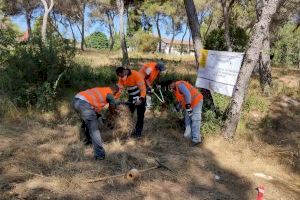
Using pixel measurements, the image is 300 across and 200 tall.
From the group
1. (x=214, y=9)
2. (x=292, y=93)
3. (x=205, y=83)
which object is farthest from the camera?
(x=214, y=9)

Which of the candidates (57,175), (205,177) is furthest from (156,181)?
(57,175)

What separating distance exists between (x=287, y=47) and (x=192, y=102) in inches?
1403

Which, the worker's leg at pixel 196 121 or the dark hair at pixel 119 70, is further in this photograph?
the worker's leg at pixel 196 121

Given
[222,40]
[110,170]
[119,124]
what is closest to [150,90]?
[119,124]

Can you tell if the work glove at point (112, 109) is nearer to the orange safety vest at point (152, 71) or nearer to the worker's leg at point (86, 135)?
the worker's leg at point (86, 135)

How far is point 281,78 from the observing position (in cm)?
1556

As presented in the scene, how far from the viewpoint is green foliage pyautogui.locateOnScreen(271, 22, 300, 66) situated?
41156 millimetres

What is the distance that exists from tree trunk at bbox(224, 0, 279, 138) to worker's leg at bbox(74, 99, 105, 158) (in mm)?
3037

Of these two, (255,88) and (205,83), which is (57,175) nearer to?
(205,83)

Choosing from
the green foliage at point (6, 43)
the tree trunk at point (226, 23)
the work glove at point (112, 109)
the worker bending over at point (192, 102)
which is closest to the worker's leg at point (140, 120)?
the work glove at point (112, 109)

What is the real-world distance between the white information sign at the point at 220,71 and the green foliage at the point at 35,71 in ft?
11.8

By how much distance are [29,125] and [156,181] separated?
4.05 meters

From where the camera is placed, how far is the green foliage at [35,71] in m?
10.9

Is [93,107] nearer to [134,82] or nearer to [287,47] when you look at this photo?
[134,82]
